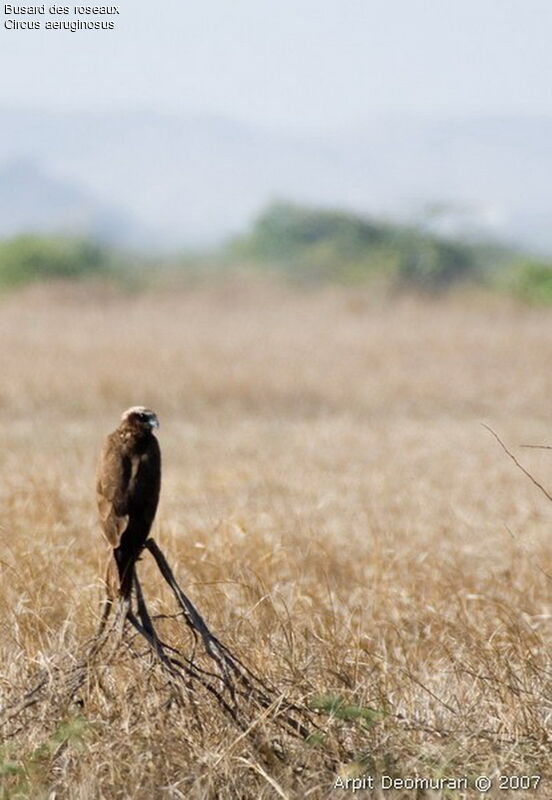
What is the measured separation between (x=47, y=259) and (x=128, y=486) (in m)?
23.2

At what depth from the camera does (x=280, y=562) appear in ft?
17.8

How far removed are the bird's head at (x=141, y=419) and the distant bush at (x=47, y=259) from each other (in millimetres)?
20082

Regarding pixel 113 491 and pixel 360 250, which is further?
pixel 360 250

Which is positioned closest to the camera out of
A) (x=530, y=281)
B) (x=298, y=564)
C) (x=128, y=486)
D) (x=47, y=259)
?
(x=128, y=486)

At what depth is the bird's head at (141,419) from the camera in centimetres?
285

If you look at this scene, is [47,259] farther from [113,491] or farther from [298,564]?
[113,491]

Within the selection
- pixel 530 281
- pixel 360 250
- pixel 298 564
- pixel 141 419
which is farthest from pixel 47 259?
pixel 141 419

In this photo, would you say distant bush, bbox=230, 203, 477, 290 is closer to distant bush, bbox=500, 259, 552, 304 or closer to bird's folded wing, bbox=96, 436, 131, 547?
distant bush, bbox=500, 259, 552, 304

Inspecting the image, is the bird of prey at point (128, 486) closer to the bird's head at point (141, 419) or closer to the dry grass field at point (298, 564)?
the bird's head at point (141, 419)

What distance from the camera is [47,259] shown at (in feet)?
84.1

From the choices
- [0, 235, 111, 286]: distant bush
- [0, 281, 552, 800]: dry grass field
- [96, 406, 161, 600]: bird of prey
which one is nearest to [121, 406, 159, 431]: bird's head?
[96, 406, 161, 600]: bird of prey

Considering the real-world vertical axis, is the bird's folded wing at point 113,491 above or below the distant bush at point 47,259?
above

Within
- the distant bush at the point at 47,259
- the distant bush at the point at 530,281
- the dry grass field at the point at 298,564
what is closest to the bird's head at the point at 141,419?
the dry grass field at the point at 298,564

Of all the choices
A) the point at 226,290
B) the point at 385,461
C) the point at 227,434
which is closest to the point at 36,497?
the point at 385,461
